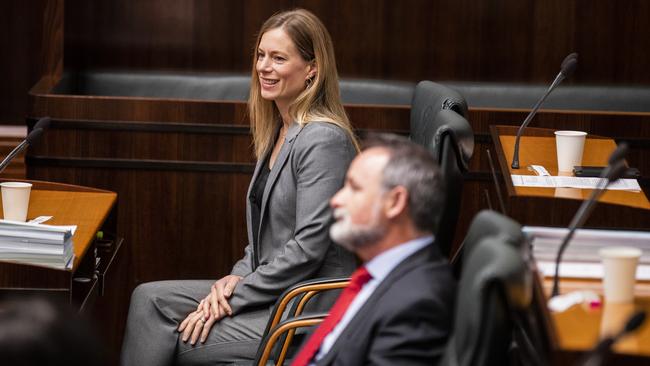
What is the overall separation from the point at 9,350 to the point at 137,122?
314 cm

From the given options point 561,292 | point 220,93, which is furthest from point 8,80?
point 561,292

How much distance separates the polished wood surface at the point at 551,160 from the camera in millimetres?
3033

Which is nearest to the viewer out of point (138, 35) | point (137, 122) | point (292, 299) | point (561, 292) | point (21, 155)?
point (561, 292)

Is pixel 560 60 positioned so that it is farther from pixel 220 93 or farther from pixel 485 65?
pixel 220 93

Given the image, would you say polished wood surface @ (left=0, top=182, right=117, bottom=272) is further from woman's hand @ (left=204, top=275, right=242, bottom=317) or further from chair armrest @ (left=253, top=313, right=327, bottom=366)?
chair armrest @ (left=253, top=313, right=327, bottom=366)

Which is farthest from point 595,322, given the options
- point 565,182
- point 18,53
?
point 18,53

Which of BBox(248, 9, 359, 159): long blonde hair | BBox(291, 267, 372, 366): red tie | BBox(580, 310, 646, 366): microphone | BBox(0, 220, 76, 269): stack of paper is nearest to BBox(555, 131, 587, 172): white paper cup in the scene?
BBox(248, 9, 359, 159): long blonde hair

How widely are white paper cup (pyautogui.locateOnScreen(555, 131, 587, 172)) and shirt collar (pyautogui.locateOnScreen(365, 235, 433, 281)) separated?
53.9 inches

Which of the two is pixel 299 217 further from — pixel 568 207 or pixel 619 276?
pixel 619 276

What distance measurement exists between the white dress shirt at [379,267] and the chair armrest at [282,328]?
41 cm

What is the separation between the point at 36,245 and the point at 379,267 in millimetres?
906

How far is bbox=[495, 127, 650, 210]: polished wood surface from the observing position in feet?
9.95

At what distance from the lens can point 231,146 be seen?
4410 millimetres

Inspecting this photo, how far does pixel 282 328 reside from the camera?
2590 mm
